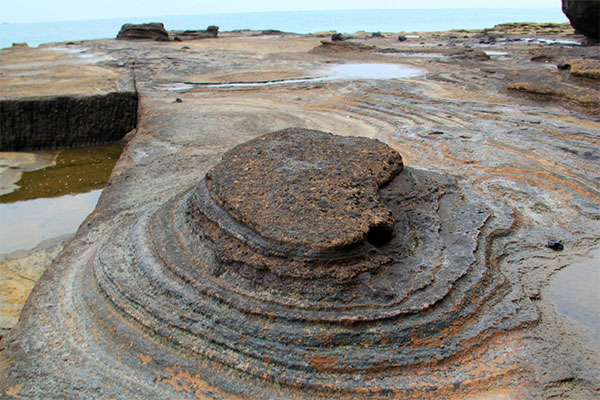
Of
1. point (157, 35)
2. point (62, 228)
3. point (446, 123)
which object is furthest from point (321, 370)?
point (157, 35)

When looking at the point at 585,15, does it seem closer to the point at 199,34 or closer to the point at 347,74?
the point at 347,74

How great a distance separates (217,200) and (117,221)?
1.10 m

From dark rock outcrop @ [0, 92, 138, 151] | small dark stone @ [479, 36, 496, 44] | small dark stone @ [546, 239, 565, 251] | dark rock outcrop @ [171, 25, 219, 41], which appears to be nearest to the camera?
small dark stone @ [546, 239, 565, 251]

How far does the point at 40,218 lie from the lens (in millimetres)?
4516

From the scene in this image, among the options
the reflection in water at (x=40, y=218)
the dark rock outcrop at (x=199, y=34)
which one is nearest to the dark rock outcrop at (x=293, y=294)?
the reflection in water at (x=40, y=218)

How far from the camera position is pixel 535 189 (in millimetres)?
3936

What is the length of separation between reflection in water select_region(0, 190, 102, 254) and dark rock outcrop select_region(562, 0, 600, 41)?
49.5ft

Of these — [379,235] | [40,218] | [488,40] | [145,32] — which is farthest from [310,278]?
[145,32]

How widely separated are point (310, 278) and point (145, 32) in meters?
18.2

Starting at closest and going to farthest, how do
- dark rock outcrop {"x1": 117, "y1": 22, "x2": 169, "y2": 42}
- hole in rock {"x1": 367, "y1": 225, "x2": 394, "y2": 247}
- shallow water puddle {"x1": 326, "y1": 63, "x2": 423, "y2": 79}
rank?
hole in rock {"x1": 367, "y1": 225, "x2": 394, "y2": 247}, shallow water puddle {"x1": 326, "y1": 63, "x2": 423, "y2": 79}, dark rock outcrop {"x1": 117, "y1": 22, "x2": 169, "y2": 42}

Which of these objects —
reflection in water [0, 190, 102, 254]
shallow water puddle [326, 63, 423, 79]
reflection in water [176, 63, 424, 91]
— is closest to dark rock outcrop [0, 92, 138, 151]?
reflection in water [176, 63, 424, 91]

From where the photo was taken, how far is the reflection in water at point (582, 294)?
238 centimetres

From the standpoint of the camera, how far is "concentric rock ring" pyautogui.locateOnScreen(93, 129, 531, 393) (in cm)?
211

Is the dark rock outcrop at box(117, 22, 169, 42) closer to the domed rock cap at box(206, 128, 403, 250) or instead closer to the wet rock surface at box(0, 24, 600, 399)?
the wet rock surface at box(0, 24, 600, 399)
